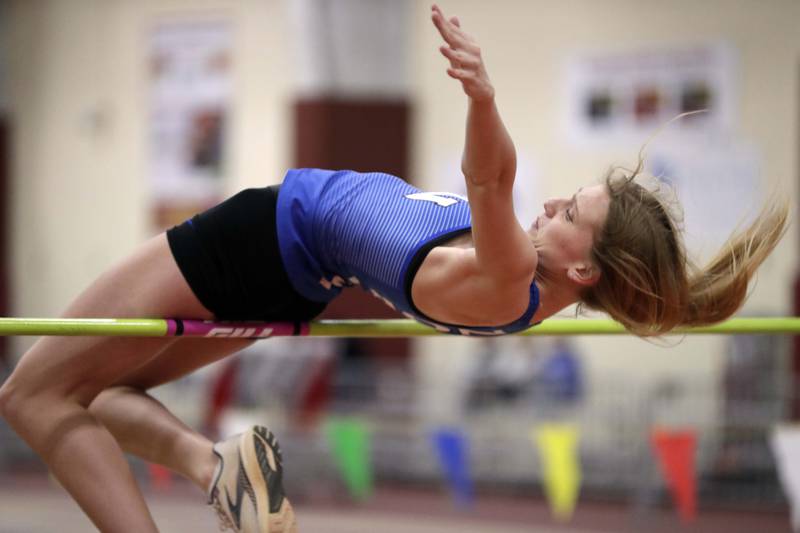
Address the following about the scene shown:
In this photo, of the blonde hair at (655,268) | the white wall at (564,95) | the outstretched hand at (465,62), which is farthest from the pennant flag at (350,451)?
the outstretched hand at (465,62)

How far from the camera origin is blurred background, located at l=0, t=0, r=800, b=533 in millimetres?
6633

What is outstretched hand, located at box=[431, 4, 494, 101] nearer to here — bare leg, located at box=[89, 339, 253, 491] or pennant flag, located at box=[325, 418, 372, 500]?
bare leg, located at box=[89, 339, 253, 491]

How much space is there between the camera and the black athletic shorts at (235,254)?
8.22 feet

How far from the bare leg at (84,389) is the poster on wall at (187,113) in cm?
715

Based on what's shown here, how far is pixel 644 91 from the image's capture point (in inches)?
323

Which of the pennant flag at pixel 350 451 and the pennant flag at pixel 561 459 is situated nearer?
the pennant flag at pixel 561 459

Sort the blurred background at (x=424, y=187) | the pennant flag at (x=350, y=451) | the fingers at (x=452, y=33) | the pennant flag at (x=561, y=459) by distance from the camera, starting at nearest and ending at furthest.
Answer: the fingers at (x=452, y=33)
the pennant flag at (x=561, y=459)
the pennant flag at (x=350, y=451)
the blurred background at (x=424, y=187)

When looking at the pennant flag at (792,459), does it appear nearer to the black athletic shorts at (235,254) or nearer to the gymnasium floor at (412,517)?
the gymnasium floor at (412,517)

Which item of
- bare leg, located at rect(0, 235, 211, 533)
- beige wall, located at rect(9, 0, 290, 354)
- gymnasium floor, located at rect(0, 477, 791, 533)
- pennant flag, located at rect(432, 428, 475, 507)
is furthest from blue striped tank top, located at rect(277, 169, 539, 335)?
beige wall, located at rect(9, 0, 290, 354)

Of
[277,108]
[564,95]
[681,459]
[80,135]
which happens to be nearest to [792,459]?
[681,459]

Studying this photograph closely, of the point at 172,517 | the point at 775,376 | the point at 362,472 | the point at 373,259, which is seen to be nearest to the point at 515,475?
the point at 362,472

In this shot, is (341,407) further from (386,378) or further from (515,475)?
(515,475)

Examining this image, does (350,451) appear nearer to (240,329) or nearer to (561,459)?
(561,459)

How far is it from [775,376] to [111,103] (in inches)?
250
